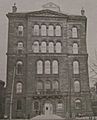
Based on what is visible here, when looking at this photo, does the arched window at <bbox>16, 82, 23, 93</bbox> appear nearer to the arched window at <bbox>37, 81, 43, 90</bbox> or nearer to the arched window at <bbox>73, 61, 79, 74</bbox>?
the arched window at <bbox>37, 81, 43, 90</bbox>

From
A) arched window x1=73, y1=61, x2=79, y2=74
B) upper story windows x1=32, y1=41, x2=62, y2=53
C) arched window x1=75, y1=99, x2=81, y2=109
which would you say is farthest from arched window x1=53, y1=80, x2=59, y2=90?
upper story windows x1=32, y1=41, x2=62, y2=53

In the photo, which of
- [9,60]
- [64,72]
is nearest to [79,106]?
[64,72]

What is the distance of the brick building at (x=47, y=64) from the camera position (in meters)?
50.1

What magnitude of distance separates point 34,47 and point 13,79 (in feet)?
26.7

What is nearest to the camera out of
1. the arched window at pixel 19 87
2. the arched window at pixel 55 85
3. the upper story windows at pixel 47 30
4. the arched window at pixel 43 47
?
the arched window at pixel 19 87

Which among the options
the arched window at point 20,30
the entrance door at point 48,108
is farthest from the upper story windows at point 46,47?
the entrance door at point 48,108

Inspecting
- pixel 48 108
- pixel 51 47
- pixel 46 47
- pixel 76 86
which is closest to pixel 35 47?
pixel 46 47

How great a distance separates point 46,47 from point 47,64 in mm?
3140

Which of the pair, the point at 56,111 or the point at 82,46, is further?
the point at 82,46

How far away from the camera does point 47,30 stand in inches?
2109

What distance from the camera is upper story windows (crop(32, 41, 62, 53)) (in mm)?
52562

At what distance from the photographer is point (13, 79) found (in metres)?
47.4

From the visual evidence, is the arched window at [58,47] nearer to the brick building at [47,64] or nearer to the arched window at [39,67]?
the brick building at [47,64]

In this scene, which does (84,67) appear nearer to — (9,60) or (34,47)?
(34,47)
